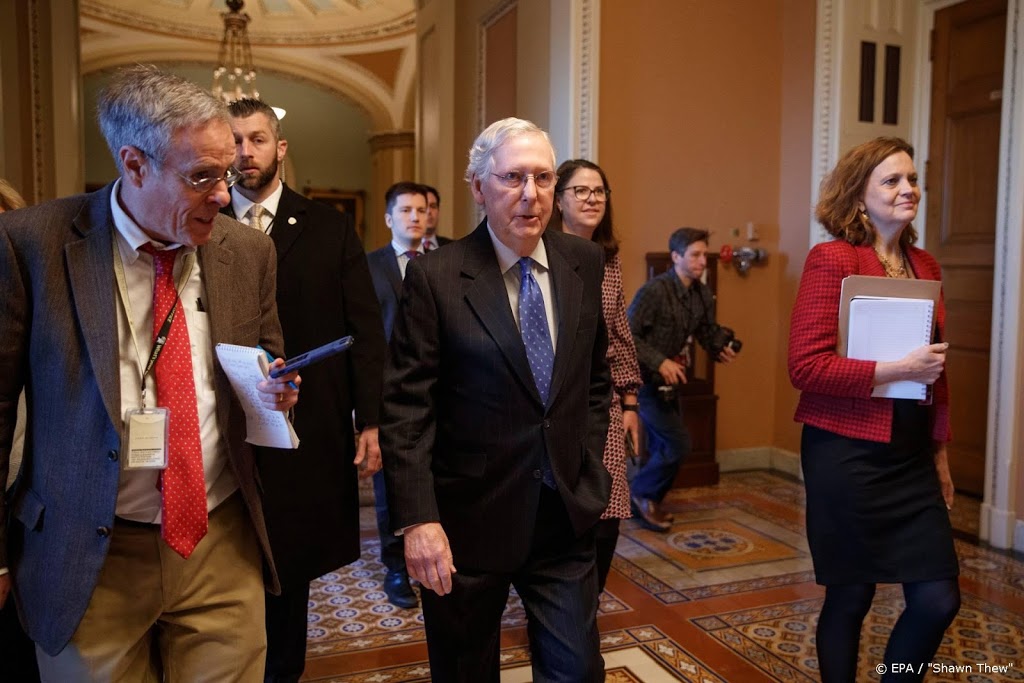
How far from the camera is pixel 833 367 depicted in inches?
86.4

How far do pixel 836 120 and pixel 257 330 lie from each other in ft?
15.8

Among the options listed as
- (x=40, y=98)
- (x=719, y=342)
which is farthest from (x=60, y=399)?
(x=40, y=98)

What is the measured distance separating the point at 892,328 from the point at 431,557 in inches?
52.6

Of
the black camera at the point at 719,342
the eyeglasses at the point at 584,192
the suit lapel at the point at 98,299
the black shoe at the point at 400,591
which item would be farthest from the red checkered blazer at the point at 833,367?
the black camera at the point at 719,342

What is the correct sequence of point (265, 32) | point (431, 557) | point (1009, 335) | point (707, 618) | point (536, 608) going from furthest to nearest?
point (265, 32)
point (1009, 335)
point (707, 618)
point (536, 608)
point (431, 557)

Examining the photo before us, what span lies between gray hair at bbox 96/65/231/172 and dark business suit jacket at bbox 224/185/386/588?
0.89m

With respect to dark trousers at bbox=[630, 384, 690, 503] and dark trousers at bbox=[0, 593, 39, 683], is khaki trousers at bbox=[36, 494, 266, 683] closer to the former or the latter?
dark trousers at bbox=[0, 593, 39, 683]

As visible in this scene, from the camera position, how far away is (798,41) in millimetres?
5754

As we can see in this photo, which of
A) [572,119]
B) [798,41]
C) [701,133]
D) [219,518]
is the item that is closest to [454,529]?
[219,518]

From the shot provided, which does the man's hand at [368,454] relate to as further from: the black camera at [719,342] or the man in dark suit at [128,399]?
the black camera at [719,342]

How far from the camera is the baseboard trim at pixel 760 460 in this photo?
19.4 ft

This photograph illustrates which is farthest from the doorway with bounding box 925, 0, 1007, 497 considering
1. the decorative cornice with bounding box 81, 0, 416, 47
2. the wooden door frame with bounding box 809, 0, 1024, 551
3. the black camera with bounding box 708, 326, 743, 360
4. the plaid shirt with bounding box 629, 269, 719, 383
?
the decorative cornice with bounding box 81, 0, 416, 47

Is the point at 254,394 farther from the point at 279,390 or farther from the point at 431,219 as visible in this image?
the point at 431,219

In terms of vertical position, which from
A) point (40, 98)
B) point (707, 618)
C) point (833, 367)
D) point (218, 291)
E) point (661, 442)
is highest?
point (40, 98)
